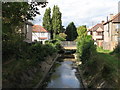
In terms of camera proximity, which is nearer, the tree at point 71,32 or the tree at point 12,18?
the tree at point 12,18

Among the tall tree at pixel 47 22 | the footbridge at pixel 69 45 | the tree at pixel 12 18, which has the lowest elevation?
the footbridge at pixel 69 45

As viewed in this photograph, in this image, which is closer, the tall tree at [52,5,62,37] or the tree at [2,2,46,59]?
the tree at [2,2,46,59]

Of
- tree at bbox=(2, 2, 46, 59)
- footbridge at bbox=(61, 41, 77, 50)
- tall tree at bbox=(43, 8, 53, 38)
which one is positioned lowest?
footbridge at bbox=(61, 41, 77, 50)

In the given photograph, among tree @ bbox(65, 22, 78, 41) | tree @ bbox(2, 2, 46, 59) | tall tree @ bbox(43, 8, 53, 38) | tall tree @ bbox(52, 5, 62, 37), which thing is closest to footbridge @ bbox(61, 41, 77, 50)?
tall tree @ bbox(52, 5, 62, 37)

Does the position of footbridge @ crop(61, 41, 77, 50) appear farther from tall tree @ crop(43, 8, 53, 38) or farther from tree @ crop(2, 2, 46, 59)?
tree @ crop(2, 2, 46, 59)

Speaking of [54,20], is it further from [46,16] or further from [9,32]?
[9,32]

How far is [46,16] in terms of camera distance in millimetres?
64500

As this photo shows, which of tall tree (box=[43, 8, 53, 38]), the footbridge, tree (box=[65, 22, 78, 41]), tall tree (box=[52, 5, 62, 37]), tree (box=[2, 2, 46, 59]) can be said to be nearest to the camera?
tree (box=[2, 2, 46, 59])

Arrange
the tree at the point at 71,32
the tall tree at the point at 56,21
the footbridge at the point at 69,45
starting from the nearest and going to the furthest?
the footbridge at the point at 69,45 < the tall tree at the point at 56,21 < the tree at the point at 71,32

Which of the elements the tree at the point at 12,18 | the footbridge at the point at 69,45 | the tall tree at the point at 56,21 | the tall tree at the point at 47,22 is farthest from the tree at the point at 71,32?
the tree at the point at 12,18

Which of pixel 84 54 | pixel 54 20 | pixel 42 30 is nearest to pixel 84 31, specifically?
pixel 54 20

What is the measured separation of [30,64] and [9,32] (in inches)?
196

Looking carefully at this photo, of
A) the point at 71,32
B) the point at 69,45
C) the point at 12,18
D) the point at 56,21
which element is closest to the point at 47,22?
the point at 56,21

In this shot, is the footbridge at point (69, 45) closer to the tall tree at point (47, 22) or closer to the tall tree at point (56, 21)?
the tall tree at point (56, 21)
